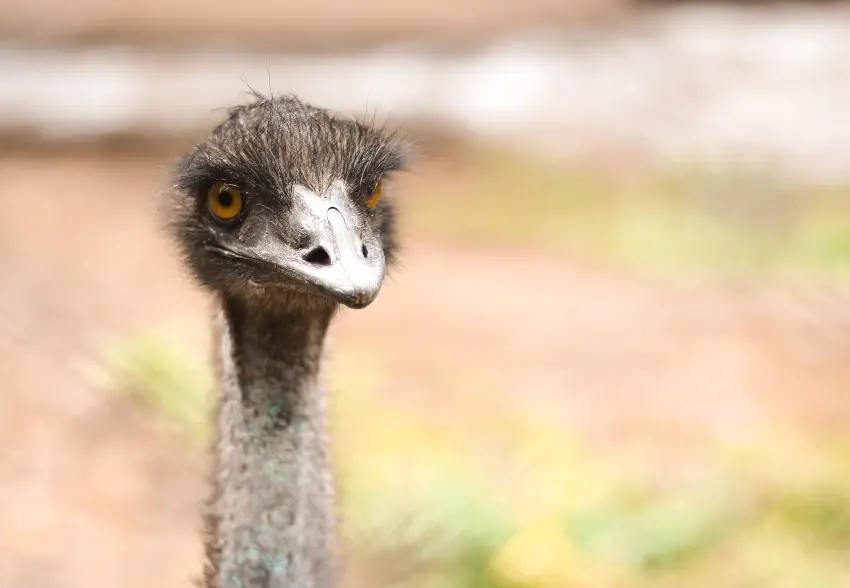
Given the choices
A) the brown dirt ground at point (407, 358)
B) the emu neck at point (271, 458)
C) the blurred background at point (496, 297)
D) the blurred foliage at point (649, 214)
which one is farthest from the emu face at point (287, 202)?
the blurred foliage at point (649, 214)

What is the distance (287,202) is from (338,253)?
0.50 ft

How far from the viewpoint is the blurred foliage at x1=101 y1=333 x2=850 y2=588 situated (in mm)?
2836

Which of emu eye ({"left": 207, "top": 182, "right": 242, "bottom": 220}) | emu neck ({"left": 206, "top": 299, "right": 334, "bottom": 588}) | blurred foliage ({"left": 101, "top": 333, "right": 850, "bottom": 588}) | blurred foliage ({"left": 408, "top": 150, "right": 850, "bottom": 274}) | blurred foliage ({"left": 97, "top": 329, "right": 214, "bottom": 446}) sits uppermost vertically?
blurred foliage ({"left": 408, "top": 150, "right": 850, "bottom": 274})

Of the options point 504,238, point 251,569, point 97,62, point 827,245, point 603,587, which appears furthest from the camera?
point 97,62

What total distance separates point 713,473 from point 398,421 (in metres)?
0.98

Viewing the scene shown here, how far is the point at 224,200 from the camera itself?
1734 mm

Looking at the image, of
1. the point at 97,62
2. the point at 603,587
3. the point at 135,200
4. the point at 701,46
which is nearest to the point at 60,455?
the point at 603,587

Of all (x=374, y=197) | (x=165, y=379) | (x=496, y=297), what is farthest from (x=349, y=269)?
(x=496, y=297)

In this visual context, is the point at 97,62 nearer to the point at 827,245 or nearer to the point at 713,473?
the point at 827,245

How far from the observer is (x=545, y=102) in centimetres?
691

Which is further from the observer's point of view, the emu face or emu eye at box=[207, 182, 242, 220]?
emu eye at box=[207, 182, 242, 220]

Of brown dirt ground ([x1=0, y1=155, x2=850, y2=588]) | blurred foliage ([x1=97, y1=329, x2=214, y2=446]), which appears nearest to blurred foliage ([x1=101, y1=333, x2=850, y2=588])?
blurred foliage ([x1=97, y1=329, x2=214, y2=446])

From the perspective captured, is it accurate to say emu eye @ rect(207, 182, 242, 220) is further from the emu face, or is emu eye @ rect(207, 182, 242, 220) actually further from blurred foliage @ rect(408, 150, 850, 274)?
blurred foliage @ rect(408, 150, 850, 274)

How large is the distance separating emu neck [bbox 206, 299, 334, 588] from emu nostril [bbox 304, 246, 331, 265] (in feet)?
0.86
